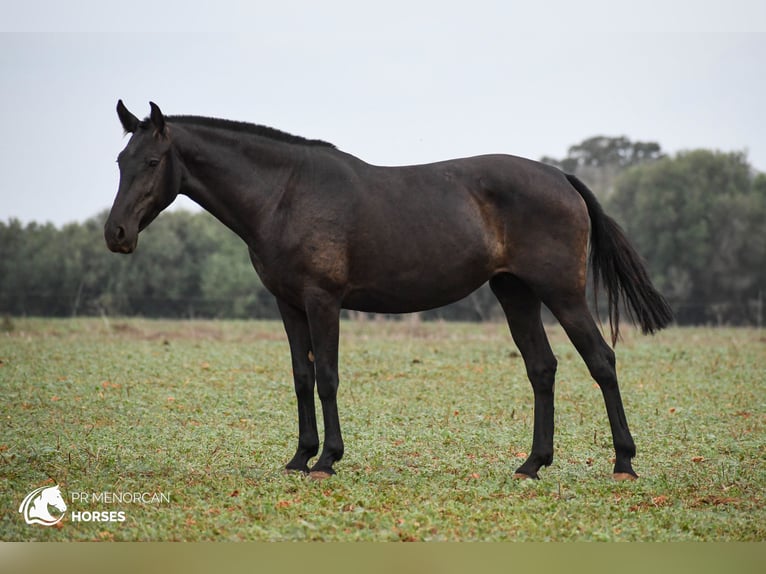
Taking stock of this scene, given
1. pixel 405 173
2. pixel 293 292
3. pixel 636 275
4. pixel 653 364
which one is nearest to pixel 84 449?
pixel 293 292

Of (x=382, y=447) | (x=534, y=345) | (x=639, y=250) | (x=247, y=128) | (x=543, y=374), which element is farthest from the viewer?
(x=639, y=250)

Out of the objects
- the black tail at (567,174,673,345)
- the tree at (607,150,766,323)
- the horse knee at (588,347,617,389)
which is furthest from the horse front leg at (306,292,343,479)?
the tree at (607,150,766,323)

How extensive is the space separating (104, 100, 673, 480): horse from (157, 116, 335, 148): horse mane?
12 mm

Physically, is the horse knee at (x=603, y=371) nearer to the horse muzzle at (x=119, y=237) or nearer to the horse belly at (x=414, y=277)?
the horse belly at (x=414, y=277)

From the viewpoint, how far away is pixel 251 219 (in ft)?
21.5

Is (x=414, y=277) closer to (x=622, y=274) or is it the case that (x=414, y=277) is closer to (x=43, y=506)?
(x=622, y=274)

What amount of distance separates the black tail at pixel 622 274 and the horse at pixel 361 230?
0.33m

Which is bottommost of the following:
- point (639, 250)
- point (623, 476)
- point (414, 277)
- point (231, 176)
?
point (623, 476)

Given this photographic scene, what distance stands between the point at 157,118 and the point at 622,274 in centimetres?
414

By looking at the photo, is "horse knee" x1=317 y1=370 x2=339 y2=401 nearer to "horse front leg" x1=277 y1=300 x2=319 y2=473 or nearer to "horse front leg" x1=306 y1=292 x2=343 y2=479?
"horse front leg" x1=306 y1=292 x2=343 y2=479

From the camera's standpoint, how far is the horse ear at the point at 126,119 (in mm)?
6340

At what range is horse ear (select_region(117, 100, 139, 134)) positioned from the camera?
6340 mm

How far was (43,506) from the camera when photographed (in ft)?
16.9

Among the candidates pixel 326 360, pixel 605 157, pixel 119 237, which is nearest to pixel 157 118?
pixel 119 237
